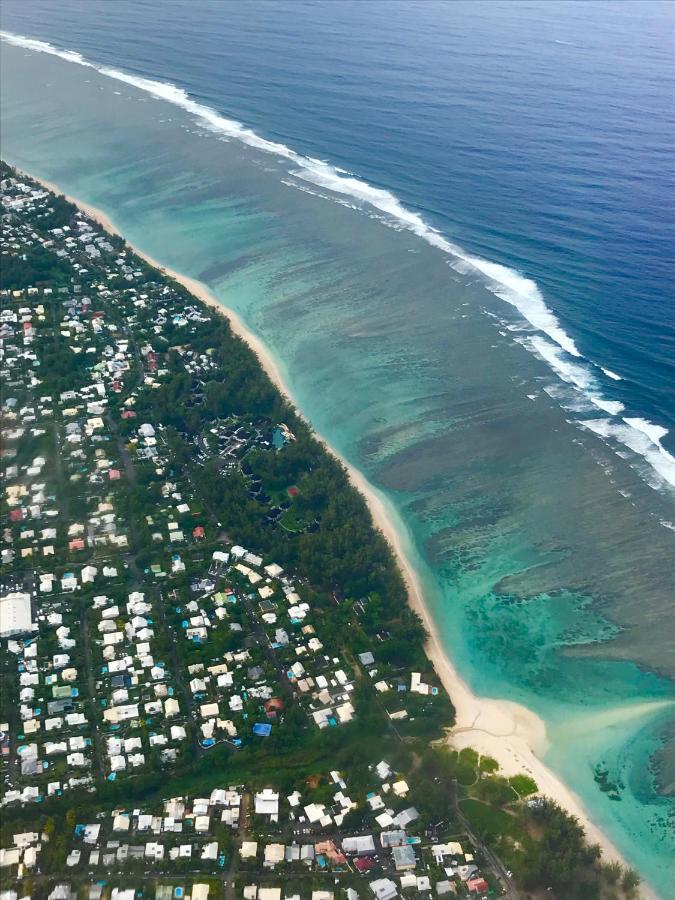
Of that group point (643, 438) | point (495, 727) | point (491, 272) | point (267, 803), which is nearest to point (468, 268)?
point (491, 272)

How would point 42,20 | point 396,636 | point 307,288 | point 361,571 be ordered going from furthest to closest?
1. point 42,20
2. point 307,288
3. point 361,571
4. point 396,636

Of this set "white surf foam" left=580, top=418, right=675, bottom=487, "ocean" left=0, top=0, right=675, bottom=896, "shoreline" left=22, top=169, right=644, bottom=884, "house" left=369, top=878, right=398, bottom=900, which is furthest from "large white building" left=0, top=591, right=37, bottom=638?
"white surf foam" left=580, top=418, right=675, bottom=487

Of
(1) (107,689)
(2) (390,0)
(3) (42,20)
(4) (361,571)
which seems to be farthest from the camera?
(2) (390,0)

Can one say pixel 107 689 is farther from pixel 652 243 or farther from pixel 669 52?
pixel 669 52

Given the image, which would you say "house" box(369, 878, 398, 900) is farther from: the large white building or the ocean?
the large white building

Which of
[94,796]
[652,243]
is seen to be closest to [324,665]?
[94,796]

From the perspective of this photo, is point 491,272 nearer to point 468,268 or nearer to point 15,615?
point 468,268
